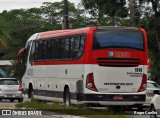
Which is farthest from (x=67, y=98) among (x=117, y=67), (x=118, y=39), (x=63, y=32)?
(x=118, y=39)

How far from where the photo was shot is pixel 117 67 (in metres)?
21.2

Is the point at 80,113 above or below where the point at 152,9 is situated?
below

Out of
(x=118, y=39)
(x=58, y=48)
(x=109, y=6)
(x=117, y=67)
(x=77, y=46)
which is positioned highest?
(x=109, y=6)

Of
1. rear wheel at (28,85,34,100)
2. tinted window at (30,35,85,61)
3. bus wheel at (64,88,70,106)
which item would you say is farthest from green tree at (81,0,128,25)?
bus wheel at (64,88,70,106)

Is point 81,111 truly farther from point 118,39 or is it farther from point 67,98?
Result: point 67,98

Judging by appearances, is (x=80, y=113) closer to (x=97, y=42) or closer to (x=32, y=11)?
(x=97, y=42)

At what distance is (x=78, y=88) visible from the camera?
21797mm

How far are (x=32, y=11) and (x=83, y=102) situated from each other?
7792 centimetres

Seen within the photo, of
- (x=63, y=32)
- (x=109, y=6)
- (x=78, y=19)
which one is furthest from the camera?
(x=78, y=19)

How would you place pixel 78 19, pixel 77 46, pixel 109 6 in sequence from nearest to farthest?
pixel 77 46, pixel 109 6, pixel 78 19

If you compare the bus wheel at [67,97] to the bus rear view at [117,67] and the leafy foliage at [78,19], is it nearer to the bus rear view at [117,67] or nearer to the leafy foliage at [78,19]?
the bus rear view at [117,67]

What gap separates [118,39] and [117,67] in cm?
109

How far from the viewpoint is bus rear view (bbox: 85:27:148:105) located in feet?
69.1

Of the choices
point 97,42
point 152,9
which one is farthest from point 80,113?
point 152,9
